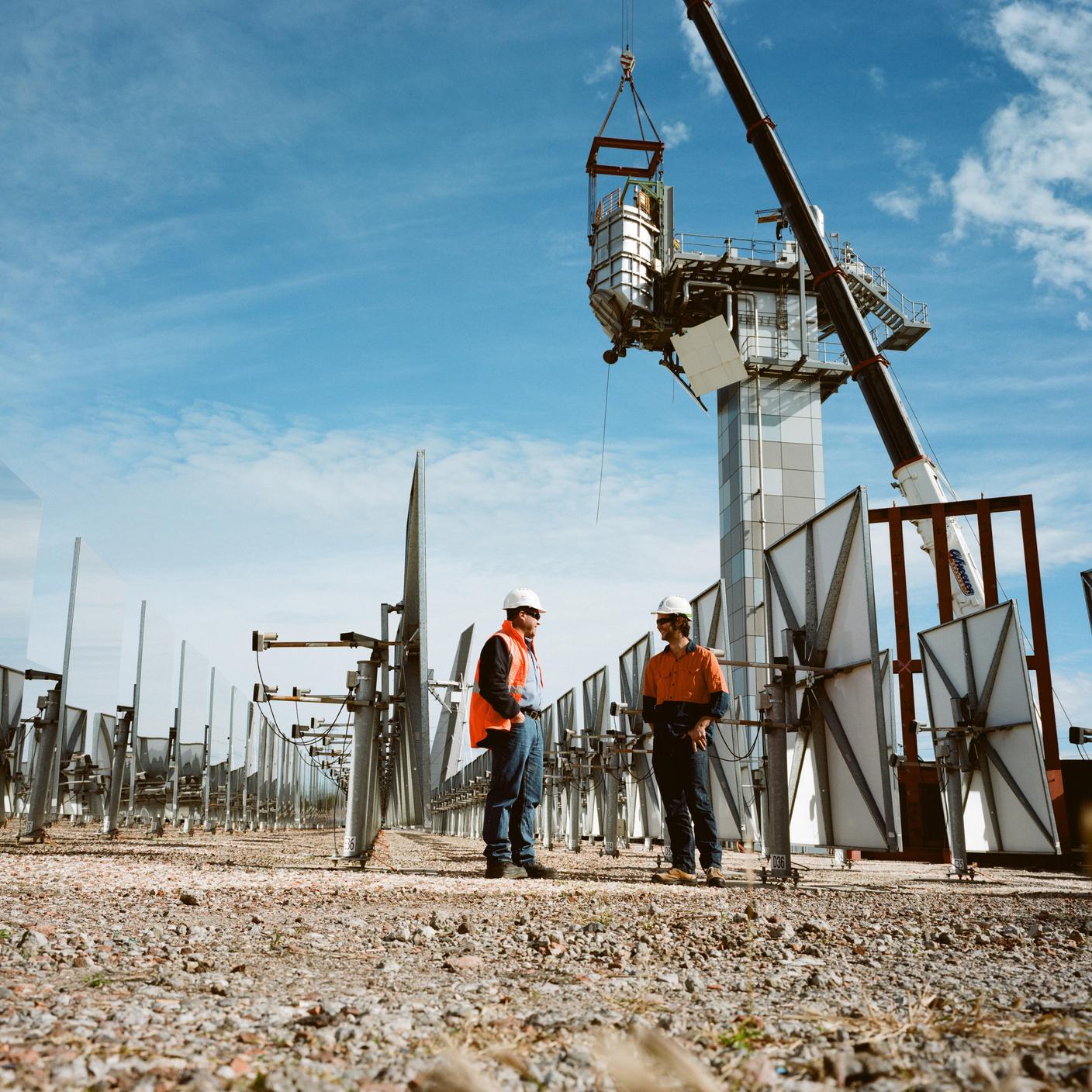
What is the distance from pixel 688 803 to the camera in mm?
7734

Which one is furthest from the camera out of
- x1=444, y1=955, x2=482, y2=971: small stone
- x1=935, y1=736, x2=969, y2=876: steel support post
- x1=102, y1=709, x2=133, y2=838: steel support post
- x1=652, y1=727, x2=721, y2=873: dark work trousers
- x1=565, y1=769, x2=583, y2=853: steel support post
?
x1=565, y1=769, x2=583, y2=853: steel support post

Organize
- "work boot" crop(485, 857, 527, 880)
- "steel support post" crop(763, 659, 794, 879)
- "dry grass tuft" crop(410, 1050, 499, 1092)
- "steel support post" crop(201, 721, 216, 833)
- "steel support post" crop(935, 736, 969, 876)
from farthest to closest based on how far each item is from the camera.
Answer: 1. "steel support post" crop(201, 721, 216, 833)
2. "steel support post" crop(935, 736, 969, 876)
3. "steel support post" crop(763, 659, 794, 879)
4. "work boot" crop(485, 857, 527, 880)
5. "dry grass tuft" crop(410, 1050, 499, 1092)

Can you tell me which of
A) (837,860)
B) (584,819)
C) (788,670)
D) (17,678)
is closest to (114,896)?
(788,670)

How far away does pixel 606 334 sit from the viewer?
124 ft

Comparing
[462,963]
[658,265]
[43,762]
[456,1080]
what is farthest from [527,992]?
[658,265]

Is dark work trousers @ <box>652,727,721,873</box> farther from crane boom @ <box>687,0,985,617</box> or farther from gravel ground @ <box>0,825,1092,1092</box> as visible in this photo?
crane boom @ <box>687,0,985,617</box>

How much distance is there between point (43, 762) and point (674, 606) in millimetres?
7977

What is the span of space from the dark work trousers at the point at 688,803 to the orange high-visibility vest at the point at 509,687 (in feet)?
4.07

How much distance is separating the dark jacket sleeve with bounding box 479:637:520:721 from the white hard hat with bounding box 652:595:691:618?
1524 mm

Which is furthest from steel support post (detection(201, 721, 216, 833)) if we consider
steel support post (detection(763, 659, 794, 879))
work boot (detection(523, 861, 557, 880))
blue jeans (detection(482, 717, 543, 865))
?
steel support post (detection(763, 659, 794, 879))

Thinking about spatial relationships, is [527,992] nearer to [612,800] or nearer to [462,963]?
[462,963]

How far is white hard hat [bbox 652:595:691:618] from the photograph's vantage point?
820 centimetres

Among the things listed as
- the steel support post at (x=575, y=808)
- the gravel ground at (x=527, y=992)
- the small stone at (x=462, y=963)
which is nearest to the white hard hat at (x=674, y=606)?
the gravel ground at (x=527, y=992)

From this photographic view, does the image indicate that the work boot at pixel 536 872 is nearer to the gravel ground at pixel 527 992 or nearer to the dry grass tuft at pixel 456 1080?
the gravel ground at pixel 527 992
